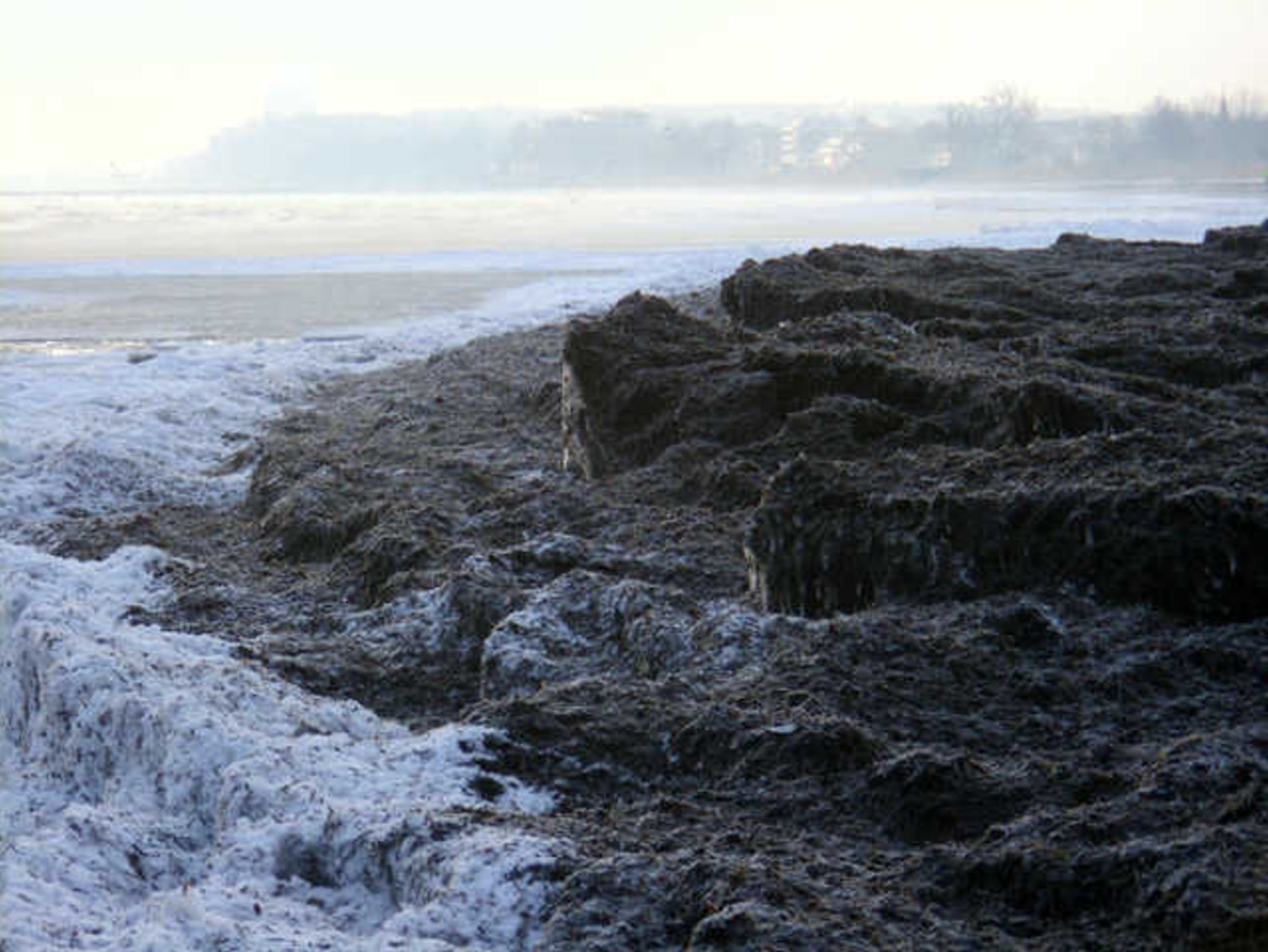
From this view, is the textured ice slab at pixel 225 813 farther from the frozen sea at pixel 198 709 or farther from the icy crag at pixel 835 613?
the icy crag at pixel 835 613

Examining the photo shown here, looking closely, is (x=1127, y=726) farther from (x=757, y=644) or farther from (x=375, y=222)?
(x=375, y=222)

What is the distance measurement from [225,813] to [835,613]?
66.0 inches

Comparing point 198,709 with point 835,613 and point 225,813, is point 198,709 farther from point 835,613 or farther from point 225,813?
point 835,613

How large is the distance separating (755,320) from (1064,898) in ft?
18.8

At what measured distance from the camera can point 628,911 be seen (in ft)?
7.15

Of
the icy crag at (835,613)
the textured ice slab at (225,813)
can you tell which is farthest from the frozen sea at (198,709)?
the icy crag at (835,613)

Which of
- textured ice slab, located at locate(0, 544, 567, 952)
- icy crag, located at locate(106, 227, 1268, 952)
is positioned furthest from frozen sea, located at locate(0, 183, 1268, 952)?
icy crag, located at locate(106, 227, 1268, 952)

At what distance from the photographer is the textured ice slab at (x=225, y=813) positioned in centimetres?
226

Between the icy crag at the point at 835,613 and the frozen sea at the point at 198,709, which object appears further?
the frozen sea at the point at 198,709

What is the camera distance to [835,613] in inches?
143

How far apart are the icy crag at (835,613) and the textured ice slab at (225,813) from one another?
12cm

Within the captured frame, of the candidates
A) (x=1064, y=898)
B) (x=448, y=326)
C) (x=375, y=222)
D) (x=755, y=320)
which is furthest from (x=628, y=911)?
(x=375, y=222)

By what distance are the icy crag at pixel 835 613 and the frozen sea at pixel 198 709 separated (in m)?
0.18

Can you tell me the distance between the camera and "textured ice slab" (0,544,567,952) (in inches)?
88.8
